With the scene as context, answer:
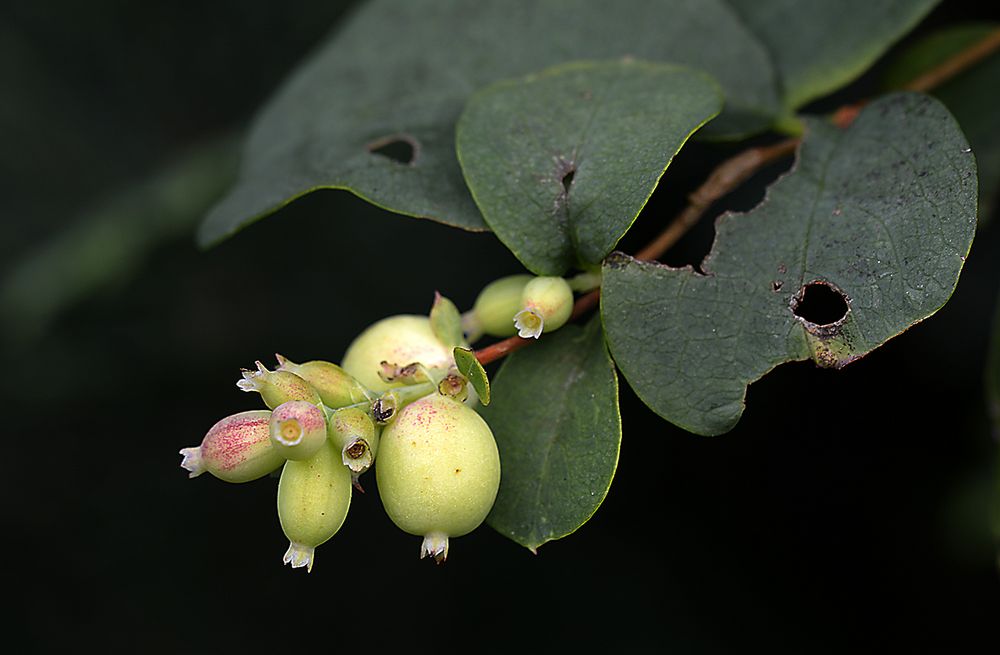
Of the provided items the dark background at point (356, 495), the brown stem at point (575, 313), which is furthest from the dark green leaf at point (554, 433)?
the dark background at point (356, 495)

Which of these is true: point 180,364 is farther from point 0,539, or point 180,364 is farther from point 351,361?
point 351,361

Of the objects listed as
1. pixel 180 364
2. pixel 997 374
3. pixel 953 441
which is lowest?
pixel 953 441

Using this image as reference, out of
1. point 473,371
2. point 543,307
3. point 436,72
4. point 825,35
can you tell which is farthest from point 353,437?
point 825,35

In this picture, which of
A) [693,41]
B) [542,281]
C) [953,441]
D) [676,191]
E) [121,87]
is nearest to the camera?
[542,281]

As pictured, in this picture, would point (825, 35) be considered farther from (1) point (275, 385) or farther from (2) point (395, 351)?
(1) point (275, 385)

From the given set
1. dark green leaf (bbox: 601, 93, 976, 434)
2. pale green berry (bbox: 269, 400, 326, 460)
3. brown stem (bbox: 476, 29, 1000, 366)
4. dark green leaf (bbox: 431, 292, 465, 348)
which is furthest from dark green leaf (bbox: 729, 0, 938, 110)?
pale green berry (bbox: 269, 400, 326, 460)

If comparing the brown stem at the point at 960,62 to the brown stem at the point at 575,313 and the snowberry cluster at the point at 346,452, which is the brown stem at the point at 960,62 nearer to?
the brown stem at the point at 575,313

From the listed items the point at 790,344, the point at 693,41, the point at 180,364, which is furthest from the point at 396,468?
the point at 180,364
